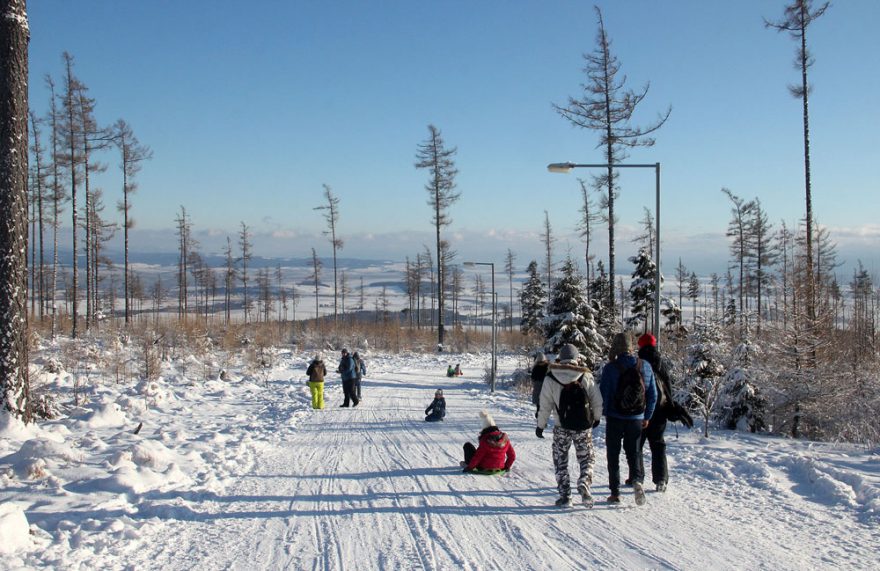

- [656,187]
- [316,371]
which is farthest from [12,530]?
[316,371]

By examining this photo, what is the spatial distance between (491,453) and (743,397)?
9.36m

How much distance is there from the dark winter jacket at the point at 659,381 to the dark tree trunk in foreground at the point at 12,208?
8.96 meters

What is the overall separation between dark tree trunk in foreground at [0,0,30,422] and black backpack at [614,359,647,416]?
8.53 meters

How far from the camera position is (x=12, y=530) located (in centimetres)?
506

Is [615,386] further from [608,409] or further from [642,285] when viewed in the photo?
[642,285]

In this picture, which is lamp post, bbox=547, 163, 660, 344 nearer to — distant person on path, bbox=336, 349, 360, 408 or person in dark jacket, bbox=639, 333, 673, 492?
person in dark jacket, bbox=639, 333, 673, 492

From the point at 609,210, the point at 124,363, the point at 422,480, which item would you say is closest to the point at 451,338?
the point at 609,210

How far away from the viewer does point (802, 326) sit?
49.2 feet

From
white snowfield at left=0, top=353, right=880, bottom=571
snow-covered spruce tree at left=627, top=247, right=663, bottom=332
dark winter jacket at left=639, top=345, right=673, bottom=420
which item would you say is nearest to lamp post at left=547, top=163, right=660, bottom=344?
white snowfield at left=0, top=353, right=880, bottom=571

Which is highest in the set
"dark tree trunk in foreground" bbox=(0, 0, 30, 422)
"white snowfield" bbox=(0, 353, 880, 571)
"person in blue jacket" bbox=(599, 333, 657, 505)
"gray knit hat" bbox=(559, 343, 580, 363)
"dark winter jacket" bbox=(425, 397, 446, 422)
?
"dark tree trunk in foreground" bbox=(0, 0, 30, 422)

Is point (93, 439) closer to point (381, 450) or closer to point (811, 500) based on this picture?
point (381, 450)

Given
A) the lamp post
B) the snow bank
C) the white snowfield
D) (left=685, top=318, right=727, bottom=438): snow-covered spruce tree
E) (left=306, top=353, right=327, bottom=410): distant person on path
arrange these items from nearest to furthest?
the snow bank → the white snowfield → the lamp post → (left=306, top=353, right=327, bottom=410): distant person on path → (left=685, top=318, right=727, bottom=438): snow-covered spruce tree

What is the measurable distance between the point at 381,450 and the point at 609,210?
1532 cm

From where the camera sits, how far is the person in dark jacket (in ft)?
23.5
